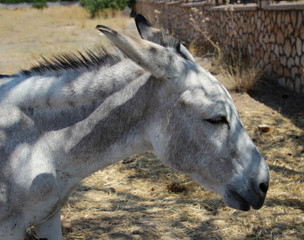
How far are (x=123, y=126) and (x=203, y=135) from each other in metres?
0.45

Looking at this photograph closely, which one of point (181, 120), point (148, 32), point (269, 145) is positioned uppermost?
point (148, 32)

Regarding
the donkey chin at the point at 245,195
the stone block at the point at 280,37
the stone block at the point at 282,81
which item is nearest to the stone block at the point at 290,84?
the stone block at the point at 282,81

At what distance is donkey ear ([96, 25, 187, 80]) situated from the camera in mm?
1588

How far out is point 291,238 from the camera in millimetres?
2898

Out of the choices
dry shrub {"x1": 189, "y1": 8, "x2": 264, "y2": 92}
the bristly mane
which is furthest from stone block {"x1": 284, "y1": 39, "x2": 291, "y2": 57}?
the bristly mane

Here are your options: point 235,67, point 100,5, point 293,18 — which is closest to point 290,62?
point 293,18

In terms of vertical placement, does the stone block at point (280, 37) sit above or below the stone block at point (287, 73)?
above

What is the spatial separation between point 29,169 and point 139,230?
157 centimetres

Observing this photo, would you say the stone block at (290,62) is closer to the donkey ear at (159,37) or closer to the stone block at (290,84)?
the stone block at (290,84)

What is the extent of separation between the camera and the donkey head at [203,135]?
1837 mm

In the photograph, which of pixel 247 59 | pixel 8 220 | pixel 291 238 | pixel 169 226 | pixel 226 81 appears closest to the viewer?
pixel 8 220

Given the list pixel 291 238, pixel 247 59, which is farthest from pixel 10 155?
pixel 247 59

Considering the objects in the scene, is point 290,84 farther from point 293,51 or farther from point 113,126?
point 113,126

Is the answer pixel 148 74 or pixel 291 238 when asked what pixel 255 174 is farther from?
pixel 291 238
